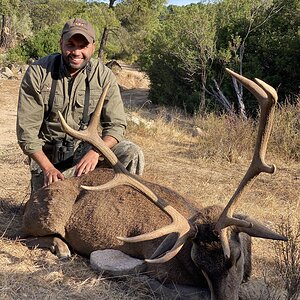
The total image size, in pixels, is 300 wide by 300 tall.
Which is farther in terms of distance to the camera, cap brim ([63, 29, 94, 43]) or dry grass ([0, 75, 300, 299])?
cap brim ([63, 29, 94, 43])

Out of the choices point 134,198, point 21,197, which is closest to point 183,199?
point 134,198

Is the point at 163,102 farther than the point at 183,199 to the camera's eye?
Yes

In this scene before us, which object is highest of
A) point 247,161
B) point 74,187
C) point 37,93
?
point 37,93

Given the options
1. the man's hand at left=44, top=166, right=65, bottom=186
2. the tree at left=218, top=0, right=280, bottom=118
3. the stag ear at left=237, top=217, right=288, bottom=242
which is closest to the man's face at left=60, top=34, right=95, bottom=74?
the man's hand at left=44, top=166, right=65, bottom=186

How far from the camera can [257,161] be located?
12.2 ft

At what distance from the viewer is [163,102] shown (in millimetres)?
19734

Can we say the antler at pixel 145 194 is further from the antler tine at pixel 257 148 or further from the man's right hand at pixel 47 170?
the man's right hand at pixel 47 170

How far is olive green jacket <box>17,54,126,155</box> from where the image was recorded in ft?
18.6

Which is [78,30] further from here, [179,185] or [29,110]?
[179,185]

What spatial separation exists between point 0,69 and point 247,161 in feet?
65.1

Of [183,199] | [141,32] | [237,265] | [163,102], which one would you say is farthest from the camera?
[141,32]

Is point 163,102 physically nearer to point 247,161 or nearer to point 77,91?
point 247,161

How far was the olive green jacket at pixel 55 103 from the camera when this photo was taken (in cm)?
568

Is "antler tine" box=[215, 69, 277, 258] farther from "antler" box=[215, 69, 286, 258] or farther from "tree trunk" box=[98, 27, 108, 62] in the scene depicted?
"tree trunk" box=[98, 27, 108, 62]
